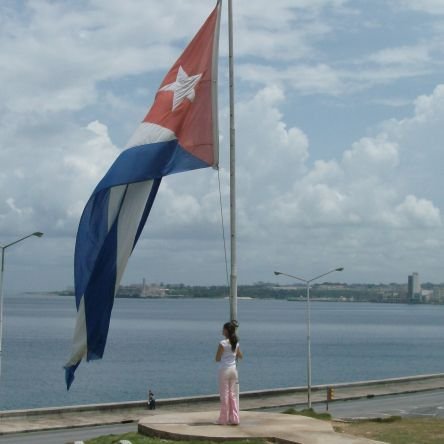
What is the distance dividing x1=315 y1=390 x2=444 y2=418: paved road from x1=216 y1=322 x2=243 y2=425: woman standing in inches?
765

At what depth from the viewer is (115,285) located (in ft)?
53.1

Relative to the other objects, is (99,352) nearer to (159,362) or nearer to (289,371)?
(289,371)

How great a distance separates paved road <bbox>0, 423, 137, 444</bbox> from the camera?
30578 mm

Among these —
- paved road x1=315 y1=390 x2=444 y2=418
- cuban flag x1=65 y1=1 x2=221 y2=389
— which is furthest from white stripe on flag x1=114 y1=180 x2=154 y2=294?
paved road x1=315 y1=390 x2=444 y2=418

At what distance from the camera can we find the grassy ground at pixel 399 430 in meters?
16.3

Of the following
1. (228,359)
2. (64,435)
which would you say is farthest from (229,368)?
(64,435)

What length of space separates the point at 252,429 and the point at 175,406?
2640 centimetres

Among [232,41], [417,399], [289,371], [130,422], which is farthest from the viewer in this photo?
[289,371]

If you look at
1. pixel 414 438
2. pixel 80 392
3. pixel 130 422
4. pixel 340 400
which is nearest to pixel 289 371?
pixel 80 392

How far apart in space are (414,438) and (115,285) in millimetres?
5951

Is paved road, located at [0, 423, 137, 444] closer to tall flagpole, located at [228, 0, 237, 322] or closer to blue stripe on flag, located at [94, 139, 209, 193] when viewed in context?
tall flagpole, located at [228, 0, 237, 322]

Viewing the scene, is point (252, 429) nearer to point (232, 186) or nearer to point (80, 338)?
→ point (80, 338)

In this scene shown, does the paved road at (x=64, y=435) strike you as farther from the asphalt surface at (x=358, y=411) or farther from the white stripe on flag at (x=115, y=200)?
the white stripe on flag at (x=115, y=200)

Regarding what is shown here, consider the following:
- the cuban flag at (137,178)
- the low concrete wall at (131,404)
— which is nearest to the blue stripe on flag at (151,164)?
the cuban flag at (137,178)
